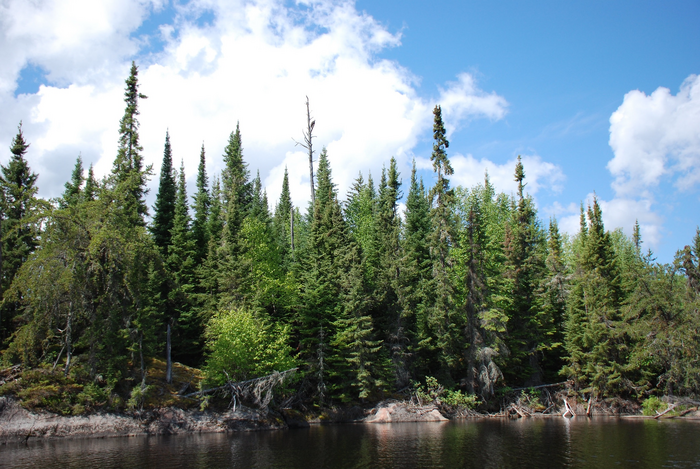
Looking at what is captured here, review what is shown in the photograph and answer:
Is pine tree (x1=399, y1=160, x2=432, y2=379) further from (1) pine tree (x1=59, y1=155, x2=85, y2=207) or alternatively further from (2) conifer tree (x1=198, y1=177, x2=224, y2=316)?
(1) pine tree (x1=59, y1=155, x2=85, y2=207)

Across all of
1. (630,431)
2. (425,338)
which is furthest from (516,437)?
(425,338)

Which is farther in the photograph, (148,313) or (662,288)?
(662,288)

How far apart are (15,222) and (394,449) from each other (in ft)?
120

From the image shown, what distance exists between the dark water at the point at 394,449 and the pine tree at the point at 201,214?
23.1 meters

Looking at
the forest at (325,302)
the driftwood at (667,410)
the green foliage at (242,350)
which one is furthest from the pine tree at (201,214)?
the driftwood at (667,410)

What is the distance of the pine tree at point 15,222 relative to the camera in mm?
30734

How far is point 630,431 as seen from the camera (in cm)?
2967

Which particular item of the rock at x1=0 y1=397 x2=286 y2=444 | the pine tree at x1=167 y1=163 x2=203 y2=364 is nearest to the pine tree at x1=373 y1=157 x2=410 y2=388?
the rock at x1=0 y1=397 x2=286 y2=444

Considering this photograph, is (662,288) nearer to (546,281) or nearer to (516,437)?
(546,281)

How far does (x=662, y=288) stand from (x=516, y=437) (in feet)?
75.0

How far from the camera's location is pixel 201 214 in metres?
55.2

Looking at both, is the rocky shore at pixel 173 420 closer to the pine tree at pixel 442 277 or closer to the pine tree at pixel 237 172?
the pine tree at pixel 442 277

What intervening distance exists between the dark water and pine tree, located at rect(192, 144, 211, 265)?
23.1 meters

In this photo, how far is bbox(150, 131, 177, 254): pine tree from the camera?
48.7 meters
